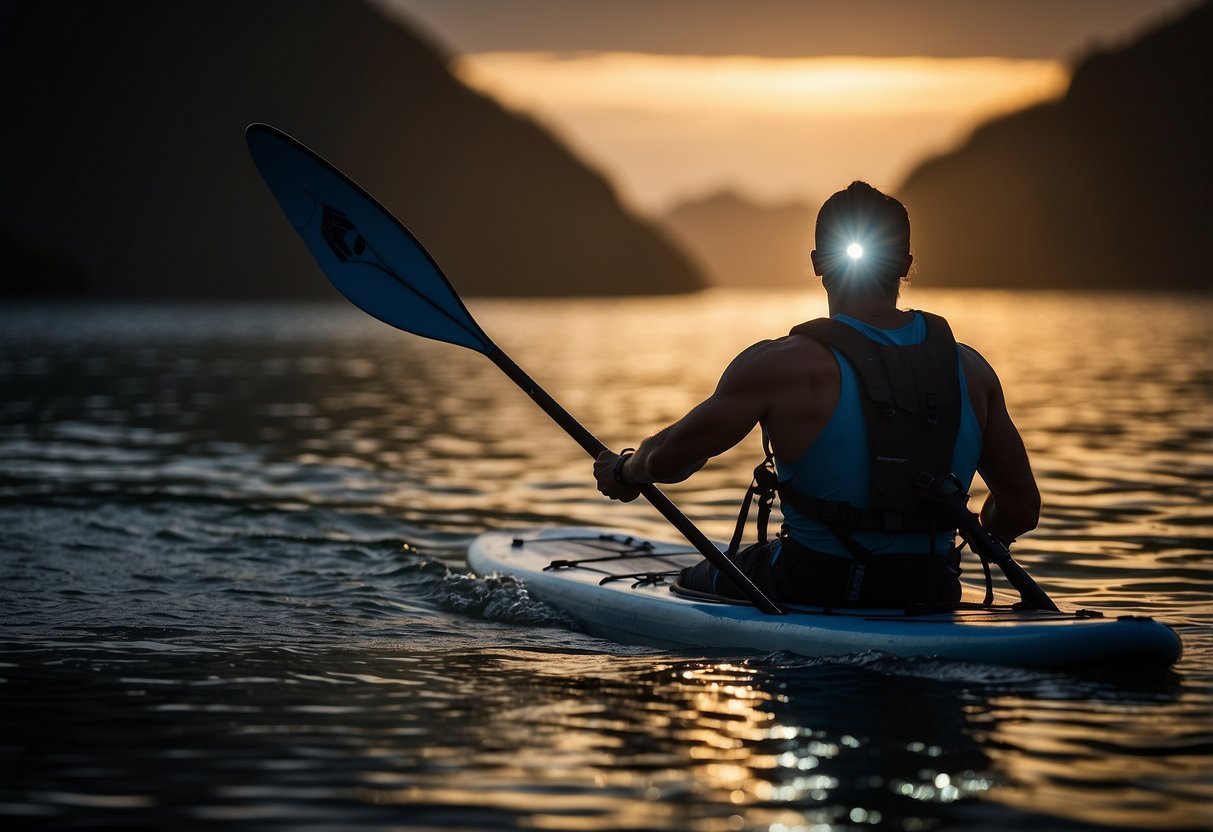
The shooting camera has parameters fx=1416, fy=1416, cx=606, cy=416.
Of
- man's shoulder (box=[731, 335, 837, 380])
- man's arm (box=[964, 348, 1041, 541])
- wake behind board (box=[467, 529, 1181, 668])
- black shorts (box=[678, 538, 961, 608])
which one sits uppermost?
man's shoulder (box=[731, 335, 837, 380])

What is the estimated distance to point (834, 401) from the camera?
5.20 m

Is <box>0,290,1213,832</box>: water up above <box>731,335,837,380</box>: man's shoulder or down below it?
below

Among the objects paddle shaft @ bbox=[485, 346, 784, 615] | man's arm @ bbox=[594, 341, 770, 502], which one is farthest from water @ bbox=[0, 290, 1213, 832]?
man's arm @ bbox=[594, 341, 770, 502]

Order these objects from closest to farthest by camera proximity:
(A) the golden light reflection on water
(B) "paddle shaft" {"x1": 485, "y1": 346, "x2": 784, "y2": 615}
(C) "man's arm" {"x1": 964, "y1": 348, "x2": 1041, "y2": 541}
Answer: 1. (A) the golden light reflection on water
2. (C) "man's arm" {"x1": 964, "y1": 348, "x2": 1041, "y2": 541}
3. (B) "paddle shaft" {"x1": 485, "y1": 346, "x2": 784, "y2": 615}

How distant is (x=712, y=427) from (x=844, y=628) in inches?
40.6

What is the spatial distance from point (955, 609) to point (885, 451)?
916 mm

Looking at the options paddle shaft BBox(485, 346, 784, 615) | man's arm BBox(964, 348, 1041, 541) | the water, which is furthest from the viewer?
paddle shaft BBox(485, 346, 784, 615)

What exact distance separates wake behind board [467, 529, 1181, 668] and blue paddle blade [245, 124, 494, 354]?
1476 millimetres

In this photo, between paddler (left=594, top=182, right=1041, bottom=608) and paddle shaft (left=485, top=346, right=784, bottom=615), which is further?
paddle shaft (left=485, top=346, right=784, bottom=615)

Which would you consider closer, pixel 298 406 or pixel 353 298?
pixel 353 298

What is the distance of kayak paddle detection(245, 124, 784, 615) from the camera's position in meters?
7.52

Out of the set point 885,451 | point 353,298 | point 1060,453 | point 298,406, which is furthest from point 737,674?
point 298,406

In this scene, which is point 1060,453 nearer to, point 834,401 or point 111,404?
point 834,401

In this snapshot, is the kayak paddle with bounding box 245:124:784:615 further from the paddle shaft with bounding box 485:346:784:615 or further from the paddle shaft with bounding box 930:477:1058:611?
the paddle shaft with bounding box 930:477:1058:611
